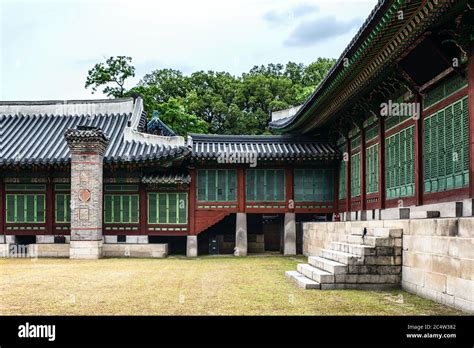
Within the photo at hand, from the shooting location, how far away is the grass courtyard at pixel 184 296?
10.5 m

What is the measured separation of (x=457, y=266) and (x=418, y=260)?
196cm

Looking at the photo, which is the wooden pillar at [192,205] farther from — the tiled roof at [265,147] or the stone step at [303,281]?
the stone step at [303,281]

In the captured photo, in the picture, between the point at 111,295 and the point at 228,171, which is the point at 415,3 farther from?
the point at 228,171

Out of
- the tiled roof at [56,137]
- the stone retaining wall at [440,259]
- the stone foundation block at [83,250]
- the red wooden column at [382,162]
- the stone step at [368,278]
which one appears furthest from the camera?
the tiled roof at [56,137]

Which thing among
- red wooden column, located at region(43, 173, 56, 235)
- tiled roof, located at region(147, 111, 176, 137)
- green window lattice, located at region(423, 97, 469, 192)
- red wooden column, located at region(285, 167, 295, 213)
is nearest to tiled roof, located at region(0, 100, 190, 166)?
tiled roof, located at region(147, 111, 176, 137)

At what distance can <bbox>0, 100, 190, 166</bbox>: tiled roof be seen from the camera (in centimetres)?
2647

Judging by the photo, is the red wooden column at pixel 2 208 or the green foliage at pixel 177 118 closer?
the red wooden column at pixel 2 208

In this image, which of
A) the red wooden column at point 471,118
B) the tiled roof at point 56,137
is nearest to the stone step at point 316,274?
the red wooden column at point 471,118

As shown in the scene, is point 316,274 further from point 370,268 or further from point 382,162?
point 382,162

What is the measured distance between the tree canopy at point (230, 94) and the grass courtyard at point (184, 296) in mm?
33611

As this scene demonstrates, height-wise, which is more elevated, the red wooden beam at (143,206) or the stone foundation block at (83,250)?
the red wooden beam at (143,206)

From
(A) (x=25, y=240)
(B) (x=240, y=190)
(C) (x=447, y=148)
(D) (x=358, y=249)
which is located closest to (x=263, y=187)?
(B) (x=240, y=190)

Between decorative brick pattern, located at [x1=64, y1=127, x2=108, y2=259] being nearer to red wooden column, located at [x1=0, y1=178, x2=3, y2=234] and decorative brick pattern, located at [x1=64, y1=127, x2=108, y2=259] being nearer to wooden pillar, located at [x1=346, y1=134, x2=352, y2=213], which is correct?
red wooden column, located at [x1=0, y1=178, x2=3, y2=234]
